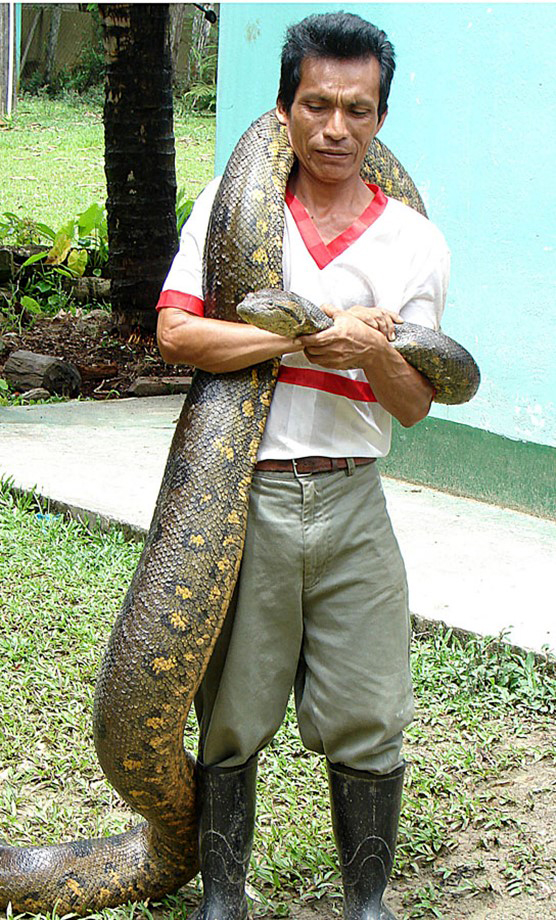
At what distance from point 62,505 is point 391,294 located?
11.5ft

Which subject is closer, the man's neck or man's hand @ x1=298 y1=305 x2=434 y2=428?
man's hand @ x1=298 y1=305 x2=434 y2=428

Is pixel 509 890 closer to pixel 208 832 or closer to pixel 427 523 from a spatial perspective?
pixel 208 832

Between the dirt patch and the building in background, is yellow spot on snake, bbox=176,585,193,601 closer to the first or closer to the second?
the dirt patch

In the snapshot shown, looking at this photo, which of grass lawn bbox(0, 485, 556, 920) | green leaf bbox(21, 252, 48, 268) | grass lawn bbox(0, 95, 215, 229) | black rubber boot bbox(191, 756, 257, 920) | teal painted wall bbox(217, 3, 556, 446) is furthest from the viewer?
grass lawn bbox(0, 95, 215, 229)

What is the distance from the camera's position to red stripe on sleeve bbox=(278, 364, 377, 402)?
108 inches

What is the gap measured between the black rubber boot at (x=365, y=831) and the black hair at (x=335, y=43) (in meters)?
1.65

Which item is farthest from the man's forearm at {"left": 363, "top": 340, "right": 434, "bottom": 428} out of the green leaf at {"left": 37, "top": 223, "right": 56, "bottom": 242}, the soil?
the green leaf at {"left": 37, "top": 223, "right": 56, "bottom": 242}

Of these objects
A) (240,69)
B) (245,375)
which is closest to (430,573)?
(245,375)

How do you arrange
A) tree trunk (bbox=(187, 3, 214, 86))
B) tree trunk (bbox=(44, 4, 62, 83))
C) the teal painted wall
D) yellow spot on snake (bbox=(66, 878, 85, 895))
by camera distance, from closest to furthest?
yellow spot on snake (bbox=(66, 878, 85, 895)) → the teal painted wall → tree trunk (bbox=(44, 4, 62, 83)) → tree trunk (bbox=(187, 3, 214, 86))

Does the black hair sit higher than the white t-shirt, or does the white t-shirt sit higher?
the black hair

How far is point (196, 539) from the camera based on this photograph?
2.78 metres

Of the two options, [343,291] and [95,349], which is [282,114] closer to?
[343,291]

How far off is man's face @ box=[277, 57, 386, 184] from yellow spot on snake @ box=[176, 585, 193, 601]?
3.35ft

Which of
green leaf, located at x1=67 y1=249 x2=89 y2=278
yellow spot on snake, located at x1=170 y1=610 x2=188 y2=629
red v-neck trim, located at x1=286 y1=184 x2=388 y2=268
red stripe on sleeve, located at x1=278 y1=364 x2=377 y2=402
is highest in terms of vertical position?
red v-neck trim, located at x1=286 y1=184 x2=388 y2=268
